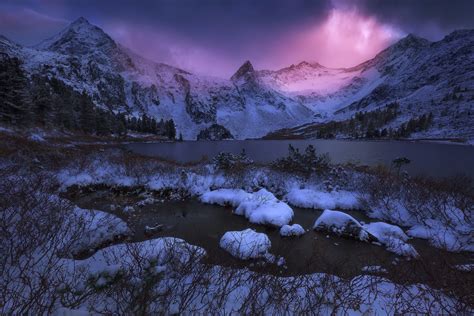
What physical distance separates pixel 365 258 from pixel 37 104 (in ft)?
232

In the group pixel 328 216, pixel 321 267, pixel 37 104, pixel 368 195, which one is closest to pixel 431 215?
pixel 368 195

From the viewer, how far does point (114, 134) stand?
316ft

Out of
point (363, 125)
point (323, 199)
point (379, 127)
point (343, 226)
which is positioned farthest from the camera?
point (363, 125)

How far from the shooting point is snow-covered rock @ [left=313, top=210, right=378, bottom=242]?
38.0 ft

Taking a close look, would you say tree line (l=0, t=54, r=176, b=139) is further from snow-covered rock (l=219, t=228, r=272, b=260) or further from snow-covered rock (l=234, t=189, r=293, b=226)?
snow-covered rock (l=219, t=228, r=272, b=260)

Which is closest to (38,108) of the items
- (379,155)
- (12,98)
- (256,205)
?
(12,98)

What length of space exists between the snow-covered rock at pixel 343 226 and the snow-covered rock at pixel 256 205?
1993mm

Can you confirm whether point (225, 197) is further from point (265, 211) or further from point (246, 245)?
point (246, 245)

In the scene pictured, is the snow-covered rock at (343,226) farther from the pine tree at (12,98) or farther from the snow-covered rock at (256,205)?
the pine tree at (12,98)

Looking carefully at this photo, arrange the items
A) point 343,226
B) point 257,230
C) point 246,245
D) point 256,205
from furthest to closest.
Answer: point 256,205 → point 257,230 → point 343,226 → point 246,245

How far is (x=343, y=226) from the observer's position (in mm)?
12117

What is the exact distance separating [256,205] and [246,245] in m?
5.28

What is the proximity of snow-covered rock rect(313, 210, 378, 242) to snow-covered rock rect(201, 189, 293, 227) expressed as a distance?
6.54 feet

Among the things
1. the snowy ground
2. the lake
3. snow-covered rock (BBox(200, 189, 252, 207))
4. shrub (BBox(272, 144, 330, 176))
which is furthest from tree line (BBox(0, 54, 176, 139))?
shrub (BBox(272, 144, 330, 176))
